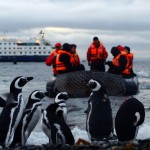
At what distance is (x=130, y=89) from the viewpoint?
65.7 feet

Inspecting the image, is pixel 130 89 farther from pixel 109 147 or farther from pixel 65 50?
pixel 109 147

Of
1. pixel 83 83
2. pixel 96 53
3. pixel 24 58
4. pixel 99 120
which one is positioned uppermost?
pixel 99 120

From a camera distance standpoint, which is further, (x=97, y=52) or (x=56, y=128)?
(x=97, y=52)

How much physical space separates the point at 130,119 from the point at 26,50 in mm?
99341

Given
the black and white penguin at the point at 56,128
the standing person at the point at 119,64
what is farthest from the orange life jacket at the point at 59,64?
the black and white penguin at the point at 56,128

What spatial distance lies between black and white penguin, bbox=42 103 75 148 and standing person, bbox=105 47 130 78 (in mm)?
9955

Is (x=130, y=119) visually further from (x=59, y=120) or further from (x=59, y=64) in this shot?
(x=59, y=64)

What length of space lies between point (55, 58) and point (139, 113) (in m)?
10.1

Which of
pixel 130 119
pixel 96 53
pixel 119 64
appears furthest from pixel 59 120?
pixel 119 64

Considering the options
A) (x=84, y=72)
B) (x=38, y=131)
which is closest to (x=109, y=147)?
(x=38, y=131)

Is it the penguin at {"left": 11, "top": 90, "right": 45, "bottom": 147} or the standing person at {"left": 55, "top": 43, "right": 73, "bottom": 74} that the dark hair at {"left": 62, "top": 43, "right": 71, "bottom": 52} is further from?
the penguin at {"left": 11, "top": 90, "right": 45, "bottom": 147}

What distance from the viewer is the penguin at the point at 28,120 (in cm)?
985

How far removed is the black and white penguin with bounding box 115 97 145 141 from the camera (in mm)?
9867

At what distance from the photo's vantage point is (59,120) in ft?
31.6
